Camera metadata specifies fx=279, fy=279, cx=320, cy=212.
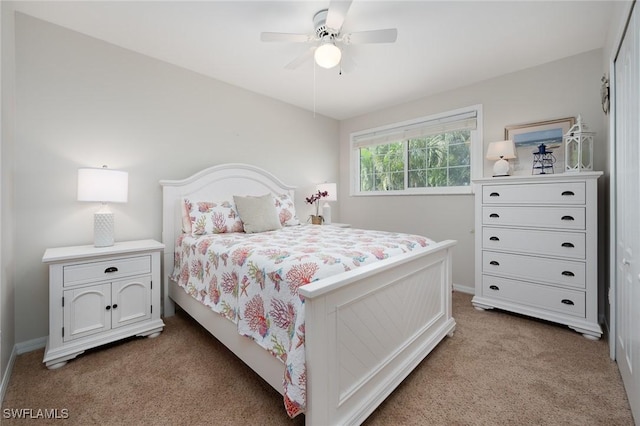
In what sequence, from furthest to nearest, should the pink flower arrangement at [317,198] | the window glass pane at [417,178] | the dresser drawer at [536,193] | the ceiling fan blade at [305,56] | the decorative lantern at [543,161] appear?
the pink flower arrangement at [317,198]
the window glass pane at [417,178]
the decorative lantern at [543,161]
the dresser drawer at [536,193]
the ceiling fan blade at [305,56]

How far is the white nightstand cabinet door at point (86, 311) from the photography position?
1849 millimetres

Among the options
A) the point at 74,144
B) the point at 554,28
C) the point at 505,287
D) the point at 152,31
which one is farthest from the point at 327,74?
the point at 505,287

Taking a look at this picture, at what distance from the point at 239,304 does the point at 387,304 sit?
83 cm

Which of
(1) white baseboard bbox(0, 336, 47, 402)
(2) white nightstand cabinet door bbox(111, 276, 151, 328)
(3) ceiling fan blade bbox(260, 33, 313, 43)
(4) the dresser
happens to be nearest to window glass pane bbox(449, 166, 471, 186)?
(4) the dresser

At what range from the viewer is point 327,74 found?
9.79 ft

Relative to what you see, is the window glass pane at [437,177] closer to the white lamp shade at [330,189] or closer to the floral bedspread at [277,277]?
the white lamp shade at [330,189]

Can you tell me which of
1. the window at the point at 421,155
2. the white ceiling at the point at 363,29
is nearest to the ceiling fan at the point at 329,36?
the white ceiling at the point at 363,29

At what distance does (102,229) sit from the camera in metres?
2.10

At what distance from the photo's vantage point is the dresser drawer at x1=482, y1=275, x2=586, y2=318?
2.26m

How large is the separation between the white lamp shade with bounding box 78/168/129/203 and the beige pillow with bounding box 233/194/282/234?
0.96m

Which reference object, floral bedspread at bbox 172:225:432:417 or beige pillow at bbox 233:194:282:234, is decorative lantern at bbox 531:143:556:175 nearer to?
floral bedspread at bbox 172:225:432:417

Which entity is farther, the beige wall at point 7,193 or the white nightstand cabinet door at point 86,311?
the white nightstand cabinet door at point 86,311

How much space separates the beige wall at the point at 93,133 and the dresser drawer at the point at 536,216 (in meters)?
2.77

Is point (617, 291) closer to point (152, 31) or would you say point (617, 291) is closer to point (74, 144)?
point (152, 31)
